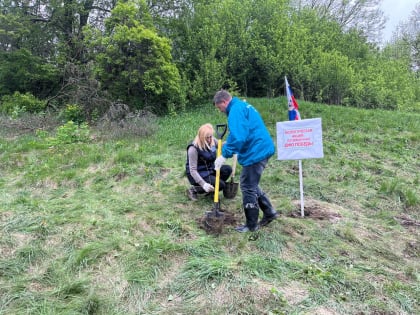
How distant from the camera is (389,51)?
67.6 feet

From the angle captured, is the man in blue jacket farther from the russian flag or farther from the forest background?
the forest background

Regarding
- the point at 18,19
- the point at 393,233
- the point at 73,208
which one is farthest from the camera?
the point at 18,19

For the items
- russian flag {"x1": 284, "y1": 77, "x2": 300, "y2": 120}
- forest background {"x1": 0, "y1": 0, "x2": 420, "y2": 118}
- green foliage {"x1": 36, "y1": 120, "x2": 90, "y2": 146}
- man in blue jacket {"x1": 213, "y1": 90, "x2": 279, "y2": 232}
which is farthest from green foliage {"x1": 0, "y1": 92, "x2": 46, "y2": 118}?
man in blue jacket {"x1": 213, "y1": 90, "x2": 279, "y2": 232}

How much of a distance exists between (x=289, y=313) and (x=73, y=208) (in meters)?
3.17

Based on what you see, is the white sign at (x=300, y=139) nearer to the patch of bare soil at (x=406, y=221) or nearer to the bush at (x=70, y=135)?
the patch of bare soil at (x=406, y=221)

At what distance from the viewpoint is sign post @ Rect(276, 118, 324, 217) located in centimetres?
446

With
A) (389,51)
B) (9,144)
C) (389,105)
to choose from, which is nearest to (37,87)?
(9,144)

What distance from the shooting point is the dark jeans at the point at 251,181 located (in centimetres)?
392

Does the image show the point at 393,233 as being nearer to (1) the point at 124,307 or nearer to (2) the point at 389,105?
(1) the point at 124,307

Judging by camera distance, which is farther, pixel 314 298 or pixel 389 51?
pixel 389 51

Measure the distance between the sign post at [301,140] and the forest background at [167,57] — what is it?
6.67 metres

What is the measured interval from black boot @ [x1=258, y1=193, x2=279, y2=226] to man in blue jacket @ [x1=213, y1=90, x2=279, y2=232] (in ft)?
0.36

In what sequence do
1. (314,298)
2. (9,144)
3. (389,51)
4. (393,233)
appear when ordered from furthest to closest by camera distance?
(389,51)
(9,144)
(393,233)
(314,298)

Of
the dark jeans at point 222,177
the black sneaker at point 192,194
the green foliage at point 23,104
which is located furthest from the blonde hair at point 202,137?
the green foliage at point 23,104
